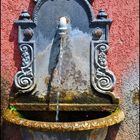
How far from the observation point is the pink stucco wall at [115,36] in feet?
11.4


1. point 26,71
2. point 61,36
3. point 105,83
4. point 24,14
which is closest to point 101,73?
point 105,83

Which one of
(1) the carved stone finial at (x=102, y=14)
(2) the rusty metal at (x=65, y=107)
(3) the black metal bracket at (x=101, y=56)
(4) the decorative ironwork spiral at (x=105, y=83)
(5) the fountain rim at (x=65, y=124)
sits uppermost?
(1) the carved stone finial at (x=102, y=14)

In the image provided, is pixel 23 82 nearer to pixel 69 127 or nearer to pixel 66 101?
pixel 66 101

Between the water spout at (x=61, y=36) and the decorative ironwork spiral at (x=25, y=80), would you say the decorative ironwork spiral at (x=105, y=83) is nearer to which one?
the water spout at (x=61, y=36)

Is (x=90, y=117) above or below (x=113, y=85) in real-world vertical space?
below

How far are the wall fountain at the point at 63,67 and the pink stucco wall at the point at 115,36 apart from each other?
0.07 metres

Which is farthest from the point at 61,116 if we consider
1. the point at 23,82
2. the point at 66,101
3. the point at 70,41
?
the point at 70,41

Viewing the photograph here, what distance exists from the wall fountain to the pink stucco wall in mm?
67

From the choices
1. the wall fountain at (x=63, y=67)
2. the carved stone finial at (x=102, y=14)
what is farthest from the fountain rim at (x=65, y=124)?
the carved stone finial at (x=102, y=14)

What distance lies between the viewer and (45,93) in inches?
142

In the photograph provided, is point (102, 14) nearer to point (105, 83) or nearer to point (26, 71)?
point (105, 83)

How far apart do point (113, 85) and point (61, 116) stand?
545 millimetres

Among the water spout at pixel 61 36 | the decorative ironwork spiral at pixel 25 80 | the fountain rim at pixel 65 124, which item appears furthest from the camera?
the decorative ironwork spiral at pixel 25 80

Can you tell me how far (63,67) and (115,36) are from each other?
20.9 inches
